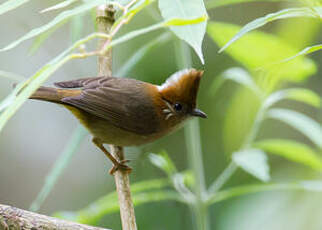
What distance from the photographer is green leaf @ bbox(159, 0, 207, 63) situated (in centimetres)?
134

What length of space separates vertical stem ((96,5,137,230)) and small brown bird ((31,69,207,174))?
0.36 feet

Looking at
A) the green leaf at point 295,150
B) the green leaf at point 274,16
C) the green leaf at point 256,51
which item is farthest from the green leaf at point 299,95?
the green leaf at point 274,16

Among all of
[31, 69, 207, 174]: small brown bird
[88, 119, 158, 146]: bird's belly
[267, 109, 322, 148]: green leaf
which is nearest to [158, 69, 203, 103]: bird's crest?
[31, 69, 207, 174]: small brown bird

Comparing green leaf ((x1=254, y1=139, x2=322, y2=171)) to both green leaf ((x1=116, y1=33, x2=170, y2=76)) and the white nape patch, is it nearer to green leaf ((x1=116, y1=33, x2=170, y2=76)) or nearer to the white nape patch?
the white nape patch

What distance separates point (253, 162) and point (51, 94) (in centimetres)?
154

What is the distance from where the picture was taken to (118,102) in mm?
3754

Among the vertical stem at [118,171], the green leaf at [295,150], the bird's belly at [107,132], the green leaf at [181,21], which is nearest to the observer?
the green leaf at [181,21]

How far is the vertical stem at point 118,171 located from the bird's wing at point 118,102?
0.12m

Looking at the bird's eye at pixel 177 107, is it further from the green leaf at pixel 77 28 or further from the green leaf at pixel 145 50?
the green leaf at pixel 77 28

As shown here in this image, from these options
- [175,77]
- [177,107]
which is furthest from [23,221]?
[177,107]

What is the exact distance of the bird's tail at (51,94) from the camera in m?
3.46

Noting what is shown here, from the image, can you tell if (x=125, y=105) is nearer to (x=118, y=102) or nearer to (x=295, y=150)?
(x=118, y=102)

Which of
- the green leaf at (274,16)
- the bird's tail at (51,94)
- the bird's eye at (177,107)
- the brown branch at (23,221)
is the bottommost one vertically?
the brown branch at (23,221)

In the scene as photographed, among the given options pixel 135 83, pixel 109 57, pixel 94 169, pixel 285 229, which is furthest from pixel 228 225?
pixel 94 169
